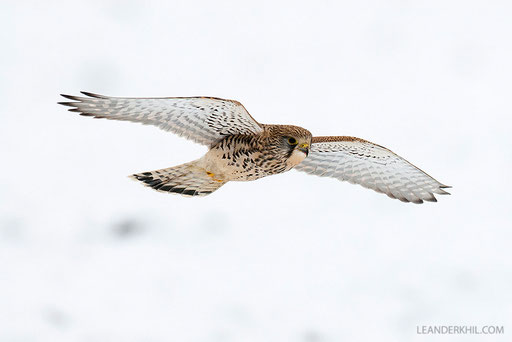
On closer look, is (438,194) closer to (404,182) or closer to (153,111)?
(404,182)

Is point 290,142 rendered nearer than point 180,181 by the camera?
Yes

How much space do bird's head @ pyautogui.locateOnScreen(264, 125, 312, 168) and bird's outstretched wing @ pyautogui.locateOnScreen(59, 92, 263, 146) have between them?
6.0 inches

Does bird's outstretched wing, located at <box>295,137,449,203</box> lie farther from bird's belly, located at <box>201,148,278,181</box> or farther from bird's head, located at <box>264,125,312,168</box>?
bird's belly, located at <box>201,148,278,181</box>

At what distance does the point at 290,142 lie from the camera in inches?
280

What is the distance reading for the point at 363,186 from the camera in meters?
8.27

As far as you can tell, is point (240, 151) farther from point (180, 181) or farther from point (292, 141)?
point (180, 181)

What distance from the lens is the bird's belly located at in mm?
7145

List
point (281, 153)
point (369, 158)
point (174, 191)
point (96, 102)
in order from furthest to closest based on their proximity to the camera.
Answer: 1. point (369, 158)
2. point (174, 191)
3. point (281, 153)
4. point (96, 102)

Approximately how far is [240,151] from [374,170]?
1556 millimetres

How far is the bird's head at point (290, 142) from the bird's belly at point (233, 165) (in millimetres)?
173

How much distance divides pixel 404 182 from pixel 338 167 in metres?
0.59

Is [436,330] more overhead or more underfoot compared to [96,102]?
more underfoot

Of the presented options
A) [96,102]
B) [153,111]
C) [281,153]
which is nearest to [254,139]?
[281,153]

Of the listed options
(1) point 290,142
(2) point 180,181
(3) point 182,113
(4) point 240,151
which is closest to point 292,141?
(1) point 290,142
